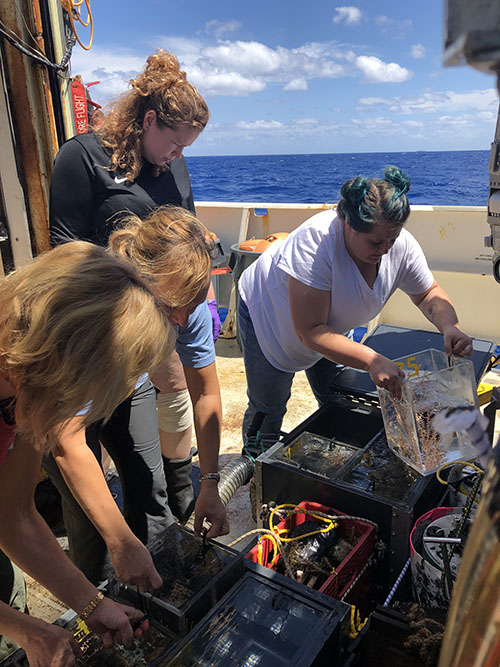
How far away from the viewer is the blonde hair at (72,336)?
828mm

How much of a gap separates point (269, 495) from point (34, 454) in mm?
774

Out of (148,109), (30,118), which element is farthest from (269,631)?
(30,118)

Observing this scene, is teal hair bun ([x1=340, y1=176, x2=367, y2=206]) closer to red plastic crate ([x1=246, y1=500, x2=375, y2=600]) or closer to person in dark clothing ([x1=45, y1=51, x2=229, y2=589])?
person in dark clothing ([x1=45, y1=51, x2=229, y2=589])

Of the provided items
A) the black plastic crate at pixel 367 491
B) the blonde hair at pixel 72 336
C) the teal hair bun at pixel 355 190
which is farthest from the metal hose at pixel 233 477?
the teal hair bun at pixel 355 190

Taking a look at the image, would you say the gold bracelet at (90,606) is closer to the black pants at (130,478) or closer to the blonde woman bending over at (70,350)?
the blonde woman bending over at (70,350)

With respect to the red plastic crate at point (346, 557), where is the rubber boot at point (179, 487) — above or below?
below

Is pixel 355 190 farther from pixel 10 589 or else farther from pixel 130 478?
pixel 10 589

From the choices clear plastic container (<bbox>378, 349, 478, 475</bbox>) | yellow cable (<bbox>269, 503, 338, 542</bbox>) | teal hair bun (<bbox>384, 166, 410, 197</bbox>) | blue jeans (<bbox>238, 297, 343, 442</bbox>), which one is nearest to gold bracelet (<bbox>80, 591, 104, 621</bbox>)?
yellow cable (<bbox>269, 503, 338, 542</bbox>)

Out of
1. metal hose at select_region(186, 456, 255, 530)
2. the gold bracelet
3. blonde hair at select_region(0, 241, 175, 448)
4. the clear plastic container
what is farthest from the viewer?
metal hose at select_region(186, 456, 255, 530)

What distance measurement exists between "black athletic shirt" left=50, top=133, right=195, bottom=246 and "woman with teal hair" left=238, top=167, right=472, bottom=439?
0.58m

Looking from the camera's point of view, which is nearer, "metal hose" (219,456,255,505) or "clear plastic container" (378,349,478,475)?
"clear plastic container" (378,349,478,475)

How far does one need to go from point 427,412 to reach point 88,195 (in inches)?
53.6

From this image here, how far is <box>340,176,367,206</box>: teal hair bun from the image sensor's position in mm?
1613

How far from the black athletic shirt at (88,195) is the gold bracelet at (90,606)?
1.11 m
